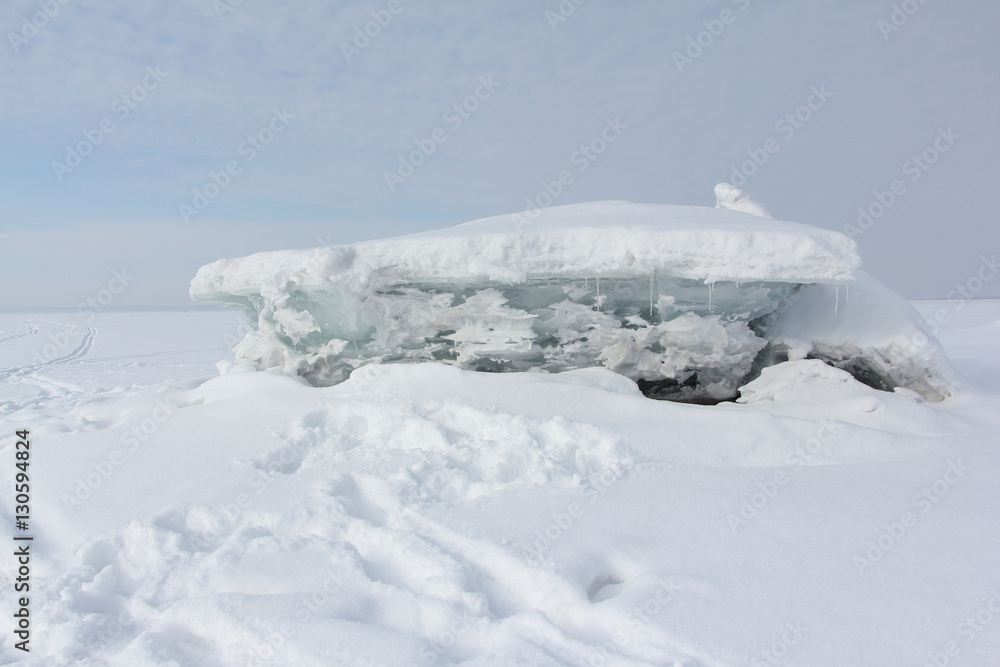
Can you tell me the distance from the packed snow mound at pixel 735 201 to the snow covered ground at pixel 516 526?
2.52 meters

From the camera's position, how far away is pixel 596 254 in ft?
12.0

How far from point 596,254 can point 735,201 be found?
336cm

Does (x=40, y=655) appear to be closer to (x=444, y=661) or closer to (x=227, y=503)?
(x=227, y=503)

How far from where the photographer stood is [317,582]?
7.00ft

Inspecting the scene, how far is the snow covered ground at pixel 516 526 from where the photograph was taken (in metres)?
1.79

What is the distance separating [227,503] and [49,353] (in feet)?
49.9

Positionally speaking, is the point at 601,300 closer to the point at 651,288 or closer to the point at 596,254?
the point at 651,288

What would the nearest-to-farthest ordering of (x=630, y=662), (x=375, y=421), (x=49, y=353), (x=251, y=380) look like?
(x=630, y=662) → (x=375, y=421) → (x=251, y=380) → (x=49, y=353)

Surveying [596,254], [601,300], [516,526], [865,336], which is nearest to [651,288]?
[601,300]

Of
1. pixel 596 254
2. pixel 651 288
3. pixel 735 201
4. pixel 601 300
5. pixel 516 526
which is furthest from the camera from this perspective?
pixel 735 201

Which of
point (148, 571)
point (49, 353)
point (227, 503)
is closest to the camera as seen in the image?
point (148, 571)

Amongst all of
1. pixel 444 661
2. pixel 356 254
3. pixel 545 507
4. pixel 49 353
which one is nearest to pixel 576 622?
pixel 444 661

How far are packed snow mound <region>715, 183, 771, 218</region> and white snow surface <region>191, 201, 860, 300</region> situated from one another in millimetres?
2067

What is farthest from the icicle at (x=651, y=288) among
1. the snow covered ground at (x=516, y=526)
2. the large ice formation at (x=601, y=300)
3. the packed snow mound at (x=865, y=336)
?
the packed snow mound at (x=865, y=336)
